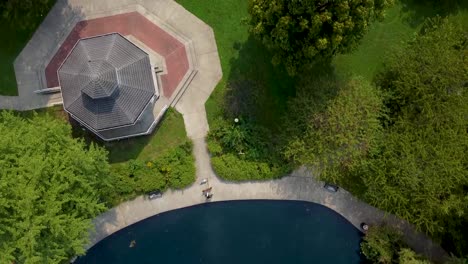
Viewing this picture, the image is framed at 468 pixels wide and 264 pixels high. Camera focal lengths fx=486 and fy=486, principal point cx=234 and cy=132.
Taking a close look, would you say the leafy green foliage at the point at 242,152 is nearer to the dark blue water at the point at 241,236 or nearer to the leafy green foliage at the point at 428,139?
the dark blue water at the point at 241,236

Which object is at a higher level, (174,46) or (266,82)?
(174,46)

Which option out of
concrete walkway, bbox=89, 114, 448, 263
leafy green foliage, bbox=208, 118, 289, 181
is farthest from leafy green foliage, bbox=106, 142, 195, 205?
leafy green foliage, bbox=208, 118, 289, 181

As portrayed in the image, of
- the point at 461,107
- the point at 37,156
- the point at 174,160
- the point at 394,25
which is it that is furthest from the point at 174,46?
the point at 461,107

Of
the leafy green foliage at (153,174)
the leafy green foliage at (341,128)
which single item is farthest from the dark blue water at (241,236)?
the leafy green foliage at (341,128)

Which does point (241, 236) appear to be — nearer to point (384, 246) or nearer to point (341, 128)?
point (384, 246)

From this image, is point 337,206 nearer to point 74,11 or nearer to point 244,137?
point 244,137

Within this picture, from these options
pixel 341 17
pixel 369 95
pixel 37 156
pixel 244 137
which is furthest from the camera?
pixel 244 137
